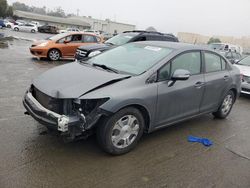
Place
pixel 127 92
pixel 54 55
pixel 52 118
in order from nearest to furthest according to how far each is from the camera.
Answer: pixel 52 118
pixel 127 92
pixel 54 55

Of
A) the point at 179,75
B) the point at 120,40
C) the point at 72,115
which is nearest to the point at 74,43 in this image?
the point at 120,40

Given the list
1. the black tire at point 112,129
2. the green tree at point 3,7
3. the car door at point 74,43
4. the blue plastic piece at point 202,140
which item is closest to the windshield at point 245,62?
the blue plastic piece at point 202,140

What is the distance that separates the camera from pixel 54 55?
12.9 metres

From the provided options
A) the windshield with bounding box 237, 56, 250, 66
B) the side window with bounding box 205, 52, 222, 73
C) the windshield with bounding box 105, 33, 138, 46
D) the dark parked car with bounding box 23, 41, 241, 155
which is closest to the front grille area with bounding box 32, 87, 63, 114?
the dark parked car with bounding box 23, 41, 241, 155

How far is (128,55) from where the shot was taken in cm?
470

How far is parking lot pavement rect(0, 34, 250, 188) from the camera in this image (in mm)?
3203

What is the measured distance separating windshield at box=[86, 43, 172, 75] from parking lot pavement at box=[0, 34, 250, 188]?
125cm

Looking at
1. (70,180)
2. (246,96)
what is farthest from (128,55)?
(246,96)

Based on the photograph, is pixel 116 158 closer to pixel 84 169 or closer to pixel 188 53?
pixel 84 169

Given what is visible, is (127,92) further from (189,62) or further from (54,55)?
(54,55)

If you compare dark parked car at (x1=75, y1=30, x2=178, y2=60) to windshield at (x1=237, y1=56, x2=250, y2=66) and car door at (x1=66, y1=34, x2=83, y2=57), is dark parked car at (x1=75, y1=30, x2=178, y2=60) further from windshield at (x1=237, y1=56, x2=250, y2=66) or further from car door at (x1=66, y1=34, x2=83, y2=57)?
windshield at (x1=237, y1=56, x2=250, y2=66)

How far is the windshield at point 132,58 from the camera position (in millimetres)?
4188

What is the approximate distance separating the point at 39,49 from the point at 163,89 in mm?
9805

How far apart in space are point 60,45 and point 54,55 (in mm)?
591
